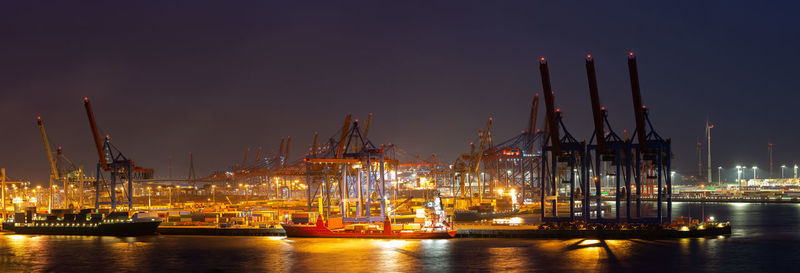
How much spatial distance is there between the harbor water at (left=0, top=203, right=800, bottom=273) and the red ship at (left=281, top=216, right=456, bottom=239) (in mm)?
1287

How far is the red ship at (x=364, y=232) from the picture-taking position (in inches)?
2773

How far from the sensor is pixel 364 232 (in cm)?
7238

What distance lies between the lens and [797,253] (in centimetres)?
6081

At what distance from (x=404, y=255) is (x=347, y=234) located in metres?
15.1

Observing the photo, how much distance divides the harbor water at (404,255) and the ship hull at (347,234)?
1252 mm

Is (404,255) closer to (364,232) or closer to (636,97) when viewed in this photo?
(364,232)

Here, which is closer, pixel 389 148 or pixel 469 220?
pixel 469 220

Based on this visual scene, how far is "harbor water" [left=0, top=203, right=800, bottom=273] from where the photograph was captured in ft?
171

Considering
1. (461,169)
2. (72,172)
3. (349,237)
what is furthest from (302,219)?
(72,172)

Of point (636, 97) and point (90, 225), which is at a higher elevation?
point (636, 97)

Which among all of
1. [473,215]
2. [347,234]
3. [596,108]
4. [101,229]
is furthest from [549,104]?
[101,229]

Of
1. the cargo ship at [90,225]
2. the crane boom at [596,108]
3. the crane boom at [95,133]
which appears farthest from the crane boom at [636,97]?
the crane boom at [95,133]

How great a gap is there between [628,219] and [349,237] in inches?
1095

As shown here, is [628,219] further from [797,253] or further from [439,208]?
[439,208]
